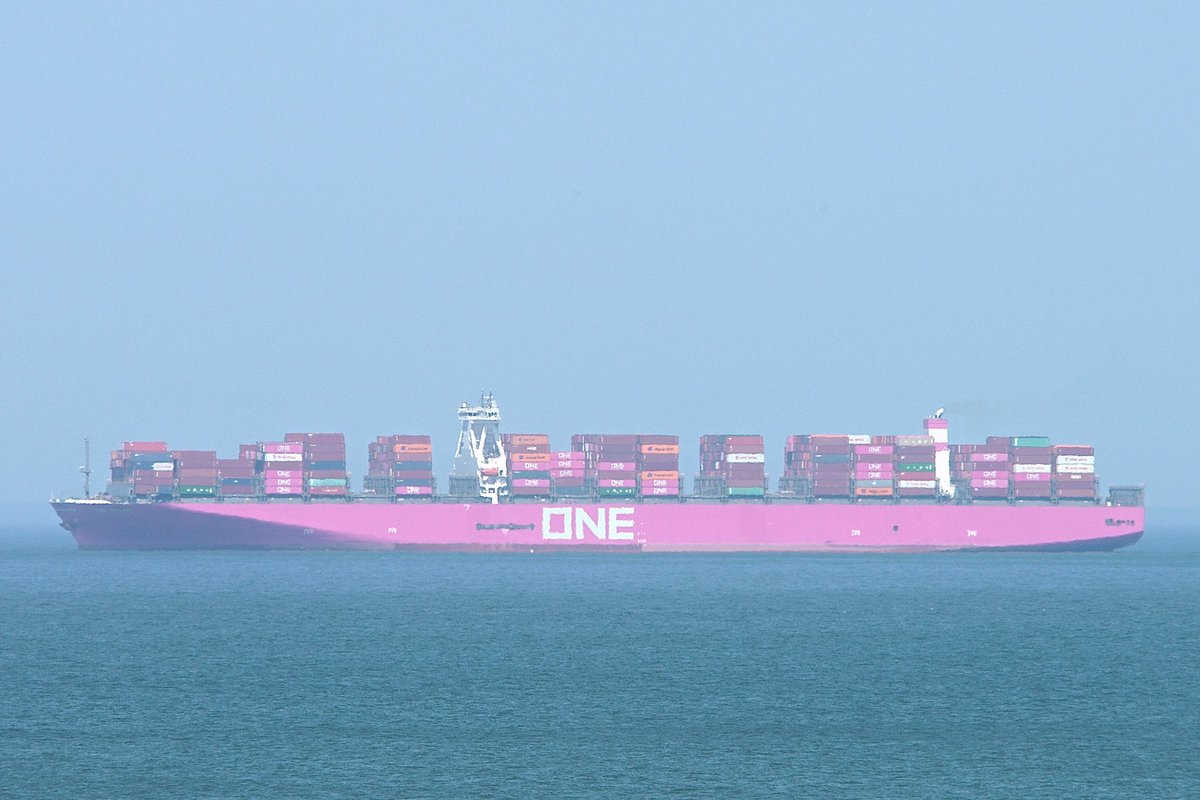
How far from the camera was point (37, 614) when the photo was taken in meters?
56.2

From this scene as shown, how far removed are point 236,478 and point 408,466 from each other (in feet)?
29.0

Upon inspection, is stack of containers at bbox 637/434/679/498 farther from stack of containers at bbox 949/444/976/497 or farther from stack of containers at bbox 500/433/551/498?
stack of containers at bbox 949/444/976/497

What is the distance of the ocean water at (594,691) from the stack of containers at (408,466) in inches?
618

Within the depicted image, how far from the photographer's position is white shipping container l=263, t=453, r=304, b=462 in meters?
84.6

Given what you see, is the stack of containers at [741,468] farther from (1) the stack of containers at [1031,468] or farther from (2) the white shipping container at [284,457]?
(2) the white shipping container at [284,457]

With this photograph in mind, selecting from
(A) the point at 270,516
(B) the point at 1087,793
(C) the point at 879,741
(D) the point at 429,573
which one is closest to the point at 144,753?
(C) the point at 879,741

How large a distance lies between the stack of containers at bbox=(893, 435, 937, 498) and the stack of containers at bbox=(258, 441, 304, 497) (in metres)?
31.2

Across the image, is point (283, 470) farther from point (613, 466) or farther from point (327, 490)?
point (613, 466)

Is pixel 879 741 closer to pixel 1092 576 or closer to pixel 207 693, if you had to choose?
pixel 207 693

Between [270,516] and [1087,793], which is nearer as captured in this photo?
[1087,793]

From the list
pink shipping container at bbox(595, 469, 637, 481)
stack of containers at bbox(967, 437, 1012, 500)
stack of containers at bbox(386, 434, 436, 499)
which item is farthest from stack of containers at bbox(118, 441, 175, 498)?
stack of containers at bbox(967, 437, 1012, 500)

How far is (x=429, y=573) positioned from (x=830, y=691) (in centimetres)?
4060

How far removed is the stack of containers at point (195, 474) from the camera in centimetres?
8394

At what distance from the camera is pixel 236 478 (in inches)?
3322
